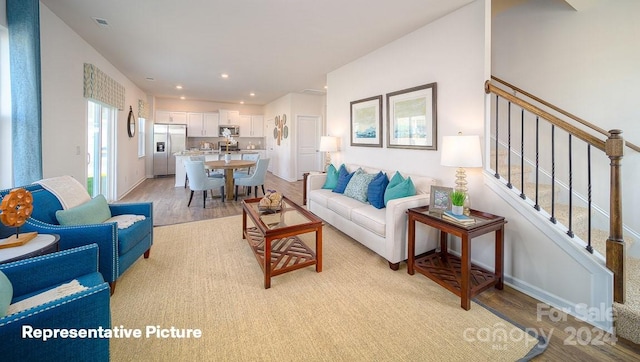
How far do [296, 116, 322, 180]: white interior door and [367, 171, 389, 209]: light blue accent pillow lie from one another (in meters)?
4.80

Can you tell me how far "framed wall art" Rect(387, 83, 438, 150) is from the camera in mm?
3154

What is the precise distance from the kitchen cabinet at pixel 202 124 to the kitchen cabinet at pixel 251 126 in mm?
889

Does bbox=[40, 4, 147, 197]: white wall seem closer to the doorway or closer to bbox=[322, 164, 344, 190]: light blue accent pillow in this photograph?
the doorway

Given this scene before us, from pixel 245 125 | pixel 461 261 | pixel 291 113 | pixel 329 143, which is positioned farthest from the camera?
pixel 245 125

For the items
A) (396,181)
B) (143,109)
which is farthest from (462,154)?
(143,109)

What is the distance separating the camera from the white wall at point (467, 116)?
2.05 m

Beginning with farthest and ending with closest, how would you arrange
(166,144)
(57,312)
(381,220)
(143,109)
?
(166,144)
(143,109)
(381,220)
(57,312)

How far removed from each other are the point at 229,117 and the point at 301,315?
8.57 metres

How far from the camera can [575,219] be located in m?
2.42

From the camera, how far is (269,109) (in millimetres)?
9406

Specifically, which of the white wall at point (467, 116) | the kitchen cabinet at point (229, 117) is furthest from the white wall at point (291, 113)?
the white wall at point (467, 116)

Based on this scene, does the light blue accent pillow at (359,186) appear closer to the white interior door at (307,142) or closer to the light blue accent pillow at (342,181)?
the light blue accent pillow at (342,181)

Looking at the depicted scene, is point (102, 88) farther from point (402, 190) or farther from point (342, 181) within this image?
Result: point (402, 190)

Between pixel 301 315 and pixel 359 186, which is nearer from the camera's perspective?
pixel 301 315
